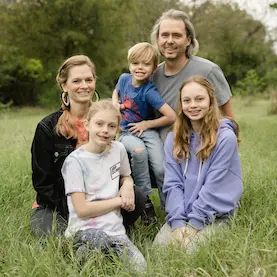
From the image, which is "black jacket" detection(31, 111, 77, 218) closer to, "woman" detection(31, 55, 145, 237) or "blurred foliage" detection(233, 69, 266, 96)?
"woman" detection(31, 55, 145, 237)

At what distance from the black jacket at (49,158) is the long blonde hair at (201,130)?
0.77m

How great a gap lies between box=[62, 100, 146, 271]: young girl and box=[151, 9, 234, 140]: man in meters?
0.82

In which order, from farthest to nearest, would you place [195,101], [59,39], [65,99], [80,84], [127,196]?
[59,39]
[65,99]
[80,84]
[195,101]
[127,196]

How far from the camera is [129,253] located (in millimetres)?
3027

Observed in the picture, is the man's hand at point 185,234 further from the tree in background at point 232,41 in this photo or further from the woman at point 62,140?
the tree in background at point 232,41

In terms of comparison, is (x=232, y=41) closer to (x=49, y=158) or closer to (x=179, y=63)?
(x=179, y=63)

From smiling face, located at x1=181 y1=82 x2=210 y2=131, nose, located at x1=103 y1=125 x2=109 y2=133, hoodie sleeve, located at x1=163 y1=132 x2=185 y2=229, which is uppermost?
smiling face, located at x1=181 y1=82 x2=210 y2=131

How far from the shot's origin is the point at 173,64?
13.0ft

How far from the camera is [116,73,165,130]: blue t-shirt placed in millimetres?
3863

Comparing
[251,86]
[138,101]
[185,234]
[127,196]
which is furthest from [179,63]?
[251,86]

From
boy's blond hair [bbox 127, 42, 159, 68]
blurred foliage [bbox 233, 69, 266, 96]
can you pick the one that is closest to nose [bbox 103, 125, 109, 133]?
boy's blond hair [bbox 127, 42, 159, 68]

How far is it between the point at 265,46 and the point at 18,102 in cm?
1579

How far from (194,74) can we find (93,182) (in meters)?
1.29

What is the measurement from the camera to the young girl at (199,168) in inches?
128
